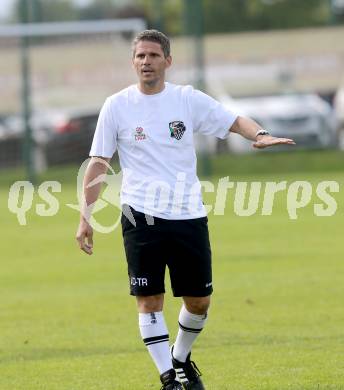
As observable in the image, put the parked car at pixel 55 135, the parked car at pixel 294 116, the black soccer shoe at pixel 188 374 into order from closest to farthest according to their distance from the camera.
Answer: the black soccer shoe at pixel 188 374
the parked car at pixel 55 135
the parked car at pixel 294 116

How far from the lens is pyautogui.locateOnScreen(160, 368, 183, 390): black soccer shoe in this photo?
7.15 meters

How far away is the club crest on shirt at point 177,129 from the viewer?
718 centimetres

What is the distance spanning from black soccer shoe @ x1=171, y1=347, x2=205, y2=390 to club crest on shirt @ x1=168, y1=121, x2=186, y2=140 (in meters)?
1.51

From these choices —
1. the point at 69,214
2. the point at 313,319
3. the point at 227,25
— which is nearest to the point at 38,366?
the point at 313,319

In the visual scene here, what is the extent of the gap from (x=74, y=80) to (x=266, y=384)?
73.1 ft

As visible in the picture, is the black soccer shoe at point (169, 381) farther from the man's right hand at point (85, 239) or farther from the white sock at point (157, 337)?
the man's right hand at point (85, 239)

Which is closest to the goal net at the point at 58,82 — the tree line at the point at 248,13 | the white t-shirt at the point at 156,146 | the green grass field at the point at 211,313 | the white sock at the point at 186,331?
the green grass field at the point at 211,313

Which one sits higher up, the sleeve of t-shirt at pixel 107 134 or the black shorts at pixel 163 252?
the sleeve of t-shirt at pixel 107 134

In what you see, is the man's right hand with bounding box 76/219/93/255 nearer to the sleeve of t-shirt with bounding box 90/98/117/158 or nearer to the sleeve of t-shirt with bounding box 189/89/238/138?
the sleeve of t-shirt with bounding box 90/98/117/158

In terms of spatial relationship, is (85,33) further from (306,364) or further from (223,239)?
(306,364)

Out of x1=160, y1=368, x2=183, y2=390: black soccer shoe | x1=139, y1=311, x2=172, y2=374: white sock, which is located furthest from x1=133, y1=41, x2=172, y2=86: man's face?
x1=160, y1=368, x2=183, y2=390: black soccer shoe

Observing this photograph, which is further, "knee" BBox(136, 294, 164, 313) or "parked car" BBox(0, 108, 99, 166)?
"parked car" BBox(0, 108, 99, 166)

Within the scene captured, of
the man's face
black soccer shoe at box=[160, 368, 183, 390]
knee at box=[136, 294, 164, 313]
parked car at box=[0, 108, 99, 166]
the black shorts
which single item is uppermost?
the man's face

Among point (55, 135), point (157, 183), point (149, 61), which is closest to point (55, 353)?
point (157, 183)
